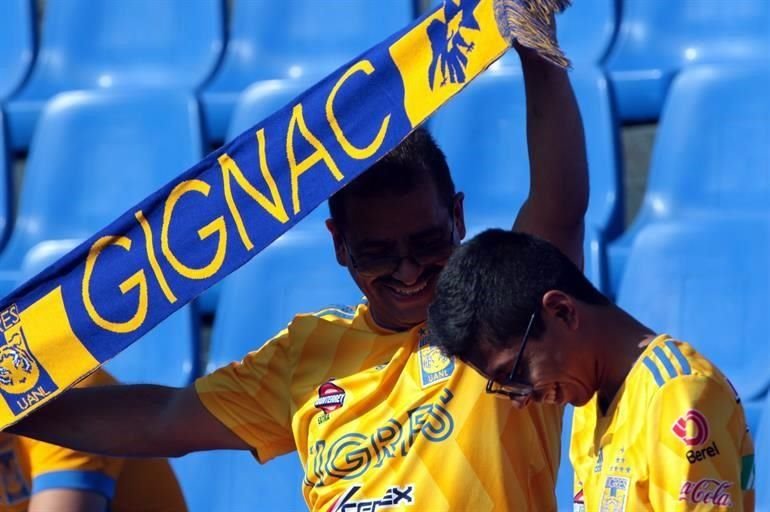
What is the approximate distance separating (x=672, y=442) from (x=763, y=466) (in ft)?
5.25

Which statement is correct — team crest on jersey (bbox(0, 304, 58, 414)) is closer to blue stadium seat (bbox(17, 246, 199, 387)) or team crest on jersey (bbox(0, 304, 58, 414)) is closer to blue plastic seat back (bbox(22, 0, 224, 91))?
blue stadium seat (bbox(17, 246, 199, 387))

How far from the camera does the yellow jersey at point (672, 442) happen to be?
1601 mm

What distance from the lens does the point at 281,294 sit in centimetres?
397

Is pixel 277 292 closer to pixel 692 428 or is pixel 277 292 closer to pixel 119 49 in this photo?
pixel 119 49

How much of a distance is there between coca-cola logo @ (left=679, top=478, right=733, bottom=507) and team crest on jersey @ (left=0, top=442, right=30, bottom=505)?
1.50m

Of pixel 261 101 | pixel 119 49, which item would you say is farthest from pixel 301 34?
pixel 119 49

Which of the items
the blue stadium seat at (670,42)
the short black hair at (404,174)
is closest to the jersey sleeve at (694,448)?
the short black hair at (404,174)

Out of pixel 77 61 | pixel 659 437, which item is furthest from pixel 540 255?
pixel 77 61

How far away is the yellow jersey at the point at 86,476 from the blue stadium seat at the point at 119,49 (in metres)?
2.37

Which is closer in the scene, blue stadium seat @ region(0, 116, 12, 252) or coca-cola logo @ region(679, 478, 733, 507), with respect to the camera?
coca-cola logo @ region(679, 478, 733, 507)

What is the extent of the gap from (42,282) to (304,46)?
2809 millimetres

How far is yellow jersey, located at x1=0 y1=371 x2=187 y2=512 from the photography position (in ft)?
8.62

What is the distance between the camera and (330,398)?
211 centimetres

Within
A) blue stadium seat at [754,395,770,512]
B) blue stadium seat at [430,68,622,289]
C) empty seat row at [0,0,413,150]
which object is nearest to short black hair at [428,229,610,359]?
blue stadium seat at [754,395,770,512]
